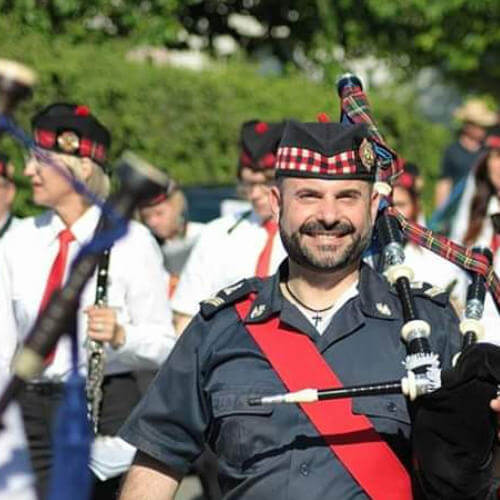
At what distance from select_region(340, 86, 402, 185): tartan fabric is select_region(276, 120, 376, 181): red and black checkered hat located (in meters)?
0.28

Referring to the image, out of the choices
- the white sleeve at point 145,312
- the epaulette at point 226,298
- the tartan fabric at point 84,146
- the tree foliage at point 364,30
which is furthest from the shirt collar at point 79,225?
the tree foliage at point 364,30

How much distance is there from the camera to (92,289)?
6969mm

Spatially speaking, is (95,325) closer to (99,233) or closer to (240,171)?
(240,171)

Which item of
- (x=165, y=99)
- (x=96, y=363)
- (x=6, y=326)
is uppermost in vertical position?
(x=165, y=99)

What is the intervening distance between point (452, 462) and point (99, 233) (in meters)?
1.79

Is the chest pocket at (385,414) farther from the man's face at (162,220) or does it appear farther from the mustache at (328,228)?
the man's face at (162,220)

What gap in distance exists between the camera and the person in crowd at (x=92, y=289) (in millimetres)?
6613

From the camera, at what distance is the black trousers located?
6277 millimetres

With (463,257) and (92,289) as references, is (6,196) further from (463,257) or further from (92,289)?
(463,257)

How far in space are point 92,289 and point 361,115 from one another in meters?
2.11

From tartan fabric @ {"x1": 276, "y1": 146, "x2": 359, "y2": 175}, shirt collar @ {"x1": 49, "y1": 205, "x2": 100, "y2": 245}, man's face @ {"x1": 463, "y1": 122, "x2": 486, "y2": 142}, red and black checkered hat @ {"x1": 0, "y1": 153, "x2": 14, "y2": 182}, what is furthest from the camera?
man's face @ {"x1": 463, "y1": 122, "x2": 486, "y2": 142}

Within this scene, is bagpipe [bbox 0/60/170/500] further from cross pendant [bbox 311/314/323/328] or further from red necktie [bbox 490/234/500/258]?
red necktie [bbox 490/234/500/258]

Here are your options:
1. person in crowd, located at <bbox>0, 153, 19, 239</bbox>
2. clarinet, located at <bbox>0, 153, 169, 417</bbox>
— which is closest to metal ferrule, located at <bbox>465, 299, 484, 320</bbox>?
clarinet, located at <bbox>0, 153, 169, 417</bbox>

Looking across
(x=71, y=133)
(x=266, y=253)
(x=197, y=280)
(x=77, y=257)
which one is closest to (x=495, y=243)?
(x=266, y=253)
